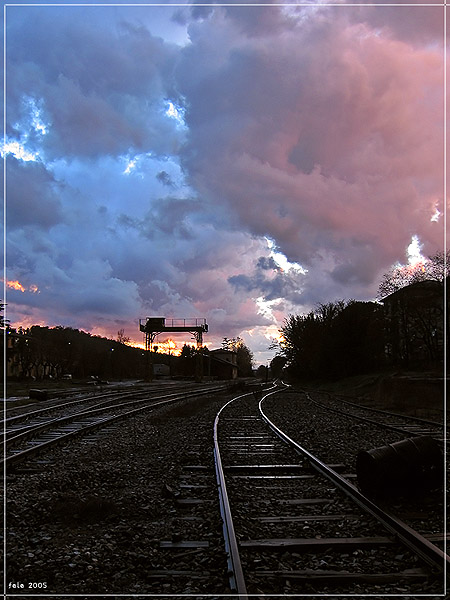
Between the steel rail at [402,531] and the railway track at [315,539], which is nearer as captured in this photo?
the railway track at [315,539]

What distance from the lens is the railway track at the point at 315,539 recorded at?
384 centimetres

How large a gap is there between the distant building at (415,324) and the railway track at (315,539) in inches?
1451

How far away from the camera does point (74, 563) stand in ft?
14.1

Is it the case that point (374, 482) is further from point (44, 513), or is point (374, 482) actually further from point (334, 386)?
point (334, 386)

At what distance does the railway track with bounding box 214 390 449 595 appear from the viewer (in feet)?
12.6

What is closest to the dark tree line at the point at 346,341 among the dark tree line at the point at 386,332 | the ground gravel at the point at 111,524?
the dark tree line at the point at 386,332

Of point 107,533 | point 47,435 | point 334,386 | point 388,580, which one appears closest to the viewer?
point 388,580

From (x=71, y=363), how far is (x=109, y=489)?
79877 millimetres

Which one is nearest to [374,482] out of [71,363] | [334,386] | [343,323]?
[334,386]

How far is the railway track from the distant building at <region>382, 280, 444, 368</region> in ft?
121

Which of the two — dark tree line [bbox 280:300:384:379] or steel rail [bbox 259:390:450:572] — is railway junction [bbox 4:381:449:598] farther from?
dark tree line [bbox 280:300:384:379]

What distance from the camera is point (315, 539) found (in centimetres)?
470

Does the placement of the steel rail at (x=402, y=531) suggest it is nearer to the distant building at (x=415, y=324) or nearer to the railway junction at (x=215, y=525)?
the railway junction at (x=215, y=525)

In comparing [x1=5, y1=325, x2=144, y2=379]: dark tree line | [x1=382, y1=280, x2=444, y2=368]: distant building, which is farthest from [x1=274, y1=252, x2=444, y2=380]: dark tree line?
[x1=5, y1=325, x2=144, y2=379]: dark tree line
